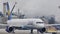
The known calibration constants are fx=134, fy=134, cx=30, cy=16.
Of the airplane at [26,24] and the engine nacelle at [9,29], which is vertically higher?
the airplane at [26,24]

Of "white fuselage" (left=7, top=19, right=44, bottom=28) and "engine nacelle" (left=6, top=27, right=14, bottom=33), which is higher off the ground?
"white fuselage" (left=7, top=19, right=44, bottom=28)

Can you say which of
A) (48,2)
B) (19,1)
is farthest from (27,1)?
(48,2)

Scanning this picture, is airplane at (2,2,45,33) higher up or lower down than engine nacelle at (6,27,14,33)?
higher up

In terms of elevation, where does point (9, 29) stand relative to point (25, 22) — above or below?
below

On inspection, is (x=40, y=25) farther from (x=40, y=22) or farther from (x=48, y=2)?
(x=48, y=2)

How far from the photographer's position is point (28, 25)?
179cm

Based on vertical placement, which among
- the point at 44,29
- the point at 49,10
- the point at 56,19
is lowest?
the point at 44,29

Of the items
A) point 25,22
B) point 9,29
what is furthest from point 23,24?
point 9,29

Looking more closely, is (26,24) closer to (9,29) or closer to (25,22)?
(25,22)

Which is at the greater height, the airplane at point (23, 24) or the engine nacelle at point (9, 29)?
the airplane at point (23, 24)

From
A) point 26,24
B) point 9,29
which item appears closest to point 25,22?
point 26,24

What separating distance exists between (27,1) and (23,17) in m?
0.23

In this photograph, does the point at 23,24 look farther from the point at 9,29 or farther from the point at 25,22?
the point at 9,29

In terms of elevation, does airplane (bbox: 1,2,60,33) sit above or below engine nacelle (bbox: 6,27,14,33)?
above
